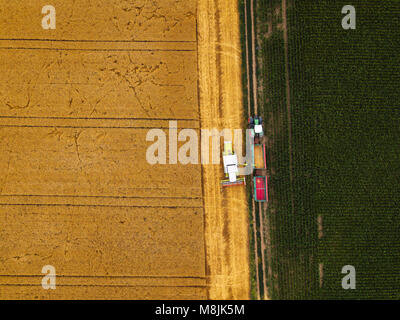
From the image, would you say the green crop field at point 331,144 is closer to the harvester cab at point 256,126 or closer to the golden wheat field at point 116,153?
the harvester cab at point 256,126

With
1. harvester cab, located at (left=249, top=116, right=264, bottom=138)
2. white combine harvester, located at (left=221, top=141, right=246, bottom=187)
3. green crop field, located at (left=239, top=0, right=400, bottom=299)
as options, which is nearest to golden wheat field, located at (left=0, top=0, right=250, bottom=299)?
white combine harvester, located at (left=221, top=141, right=246, bottom=187)

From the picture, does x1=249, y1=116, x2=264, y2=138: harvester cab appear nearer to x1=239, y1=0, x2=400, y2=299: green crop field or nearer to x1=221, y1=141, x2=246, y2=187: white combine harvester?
x1=239, y1=0, x2=400, y2=299: green crop field

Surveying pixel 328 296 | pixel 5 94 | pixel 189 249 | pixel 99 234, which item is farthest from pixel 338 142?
pixel 5 94

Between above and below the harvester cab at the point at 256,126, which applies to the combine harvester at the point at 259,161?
below

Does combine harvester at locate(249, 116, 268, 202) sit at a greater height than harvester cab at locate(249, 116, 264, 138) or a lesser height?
lesser

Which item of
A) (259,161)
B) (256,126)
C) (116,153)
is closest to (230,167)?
(259,161)

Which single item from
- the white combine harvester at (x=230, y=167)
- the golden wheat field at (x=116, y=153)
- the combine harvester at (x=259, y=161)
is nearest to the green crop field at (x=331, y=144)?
the combine harvester at (x=259, y=161)

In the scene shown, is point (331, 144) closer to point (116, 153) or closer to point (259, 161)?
point (259, 161)
